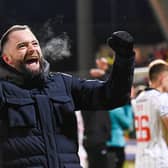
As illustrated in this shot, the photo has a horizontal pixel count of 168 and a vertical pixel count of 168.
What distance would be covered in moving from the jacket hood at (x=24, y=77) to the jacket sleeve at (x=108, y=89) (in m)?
0.20

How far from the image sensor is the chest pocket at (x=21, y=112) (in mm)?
3881

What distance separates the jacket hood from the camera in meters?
3.99

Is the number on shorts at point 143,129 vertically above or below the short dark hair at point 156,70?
below

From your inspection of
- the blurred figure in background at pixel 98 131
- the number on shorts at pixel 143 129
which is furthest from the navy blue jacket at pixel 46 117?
the blurred figure in background at pixel 98 131

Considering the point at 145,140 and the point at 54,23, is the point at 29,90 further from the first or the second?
the point at 145,140

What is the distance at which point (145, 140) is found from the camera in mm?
6488

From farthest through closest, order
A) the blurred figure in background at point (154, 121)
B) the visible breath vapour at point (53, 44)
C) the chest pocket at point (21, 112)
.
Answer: the blurred figure in background at point (154, 121), the visible breath vapour at point (53, 44), the chest pocket at point (21, 112)

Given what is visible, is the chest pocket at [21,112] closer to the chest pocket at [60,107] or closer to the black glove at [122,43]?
the chest pocket at [60,107]

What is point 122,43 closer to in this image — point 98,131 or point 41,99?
point 41,99

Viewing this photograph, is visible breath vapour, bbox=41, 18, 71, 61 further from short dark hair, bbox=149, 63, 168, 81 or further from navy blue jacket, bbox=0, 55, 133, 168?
short dark hair, bbox=149, 63, 168, 81

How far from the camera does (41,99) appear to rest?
394cm

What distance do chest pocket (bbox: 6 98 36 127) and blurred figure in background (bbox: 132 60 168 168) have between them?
2.43 m

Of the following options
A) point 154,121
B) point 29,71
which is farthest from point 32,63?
point 154,121

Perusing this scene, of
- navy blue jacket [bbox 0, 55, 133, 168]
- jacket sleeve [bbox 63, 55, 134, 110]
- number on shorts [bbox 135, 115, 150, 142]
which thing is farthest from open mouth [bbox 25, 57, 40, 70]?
number on shorts [bbox 135, 115, 150, 142]
